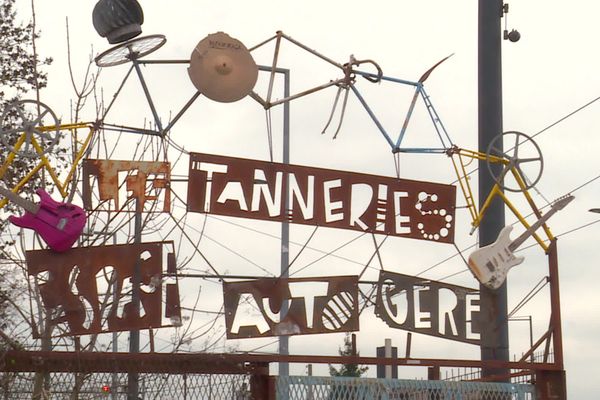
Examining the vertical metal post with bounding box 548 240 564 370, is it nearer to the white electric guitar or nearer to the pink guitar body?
the white electric guitar

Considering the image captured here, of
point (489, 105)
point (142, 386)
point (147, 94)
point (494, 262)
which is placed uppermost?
point (489, 105)

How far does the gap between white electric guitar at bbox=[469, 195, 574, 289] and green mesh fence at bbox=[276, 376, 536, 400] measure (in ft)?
4.08

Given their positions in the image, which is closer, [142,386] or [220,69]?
[142,386]

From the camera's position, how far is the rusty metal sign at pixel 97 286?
11188 mm

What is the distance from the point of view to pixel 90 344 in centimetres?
1294

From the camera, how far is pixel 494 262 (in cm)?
1226

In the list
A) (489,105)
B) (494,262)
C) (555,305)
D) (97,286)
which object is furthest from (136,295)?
(489,105)

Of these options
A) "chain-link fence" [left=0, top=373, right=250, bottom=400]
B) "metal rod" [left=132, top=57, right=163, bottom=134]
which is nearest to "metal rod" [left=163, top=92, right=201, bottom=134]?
"metal rod" [left=132, top=57, right=163, bottom=134]

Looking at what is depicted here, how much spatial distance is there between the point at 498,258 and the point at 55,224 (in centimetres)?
436

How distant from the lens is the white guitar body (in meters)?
12.2

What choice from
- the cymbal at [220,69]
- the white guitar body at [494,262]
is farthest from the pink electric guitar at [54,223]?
the white guitar body at [494,262]

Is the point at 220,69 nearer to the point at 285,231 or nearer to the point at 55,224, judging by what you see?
the point at 55,224

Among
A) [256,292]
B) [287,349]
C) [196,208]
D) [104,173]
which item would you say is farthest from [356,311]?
[287,349]

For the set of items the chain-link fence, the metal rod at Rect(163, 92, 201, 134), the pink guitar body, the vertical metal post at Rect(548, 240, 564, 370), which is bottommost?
the chain-link fence
